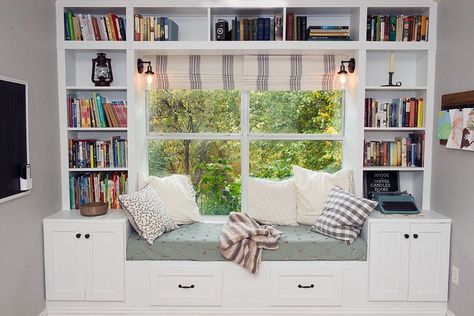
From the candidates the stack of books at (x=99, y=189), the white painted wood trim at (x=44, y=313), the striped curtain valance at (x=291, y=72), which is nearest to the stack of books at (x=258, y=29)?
the striped curtain valance at (x=291, y=72)

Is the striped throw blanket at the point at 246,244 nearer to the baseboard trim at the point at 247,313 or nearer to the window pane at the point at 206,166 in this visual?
the baseboard trim at the point at 247,313

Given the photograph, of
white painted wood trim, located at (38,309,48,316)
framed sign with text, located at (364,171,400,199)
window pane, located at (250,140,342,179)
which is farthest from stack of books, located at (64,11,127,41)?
framed sign with text, located at (364,171,400,199)

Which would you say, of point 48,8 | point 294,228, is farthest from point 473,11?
point 48,8

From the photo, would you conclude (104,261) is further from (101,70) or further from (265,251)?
(101,70)

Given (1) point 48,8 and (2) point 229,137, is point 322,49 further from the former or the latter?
(1) point 48,8

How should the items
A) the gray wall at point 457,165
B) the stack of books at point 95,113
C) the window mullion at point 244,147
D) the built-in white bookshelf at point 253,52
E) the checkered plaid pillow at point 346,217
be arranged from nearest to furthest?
the gray wall at point 457,165 < the checkered plaid pillow at point 346,217 < the built-in white bookshelf at point 253,52 < the stack of books at point 95,113 < the window mullion at point 244,147

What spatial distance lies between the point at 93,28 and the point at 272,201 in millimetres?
2124

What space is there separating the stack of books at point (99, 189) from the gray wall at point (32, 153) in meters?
0.17

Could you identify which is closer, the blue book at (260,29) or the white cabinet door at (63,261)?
the white cabinet door at (63,261)

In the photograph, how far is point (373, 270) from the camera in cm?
311

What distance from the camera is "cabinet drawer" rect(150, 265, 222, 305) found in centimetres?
309

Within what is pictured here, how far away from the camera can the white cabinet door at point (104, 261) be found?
3084 millimetres

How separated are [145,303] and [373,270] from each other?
1.78 m

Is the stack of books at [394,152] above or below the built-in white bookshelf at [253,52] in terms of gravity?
below
